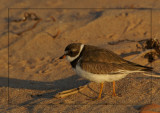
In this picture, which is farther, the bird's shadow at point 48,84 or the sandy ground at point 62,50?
the bird's shadow at point 48,84

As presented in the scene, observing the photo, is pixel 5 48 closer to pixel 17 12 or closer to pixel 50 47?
pixel 50 47

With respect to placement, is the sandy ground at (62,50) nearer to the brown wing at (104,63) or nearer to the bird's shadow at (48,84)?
the bird's shadow at (48,84)

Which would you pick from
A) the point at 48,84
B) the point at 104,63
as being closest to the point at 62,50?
the point at 48,84

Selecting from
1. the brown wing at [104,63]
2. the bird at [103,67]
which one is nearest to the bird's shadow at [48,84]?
the bird at [103,67]

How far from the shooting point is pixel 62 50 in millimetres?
7625

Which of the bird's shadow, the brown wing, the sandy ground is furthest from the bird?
the bird's shadow

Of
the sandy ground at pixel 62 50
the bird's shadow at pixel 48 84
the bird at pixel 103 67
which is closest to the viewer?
the bird at pixel 103 67

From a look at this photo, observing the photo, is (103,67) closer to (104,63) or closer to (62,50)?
(104,63)

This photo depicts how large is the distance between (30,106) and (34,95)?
58 centimetres

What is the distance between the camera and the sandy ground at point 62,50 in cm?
489

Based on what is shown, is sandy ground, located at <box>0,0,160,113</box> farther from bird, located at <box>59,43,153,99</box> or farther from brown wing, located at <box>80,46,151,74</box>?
brown wing, located at <box>80,46,151,74</box>

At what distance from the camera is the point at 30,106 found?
4922 millimetres

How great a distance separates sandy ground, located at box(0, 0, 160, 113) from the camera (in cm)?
489

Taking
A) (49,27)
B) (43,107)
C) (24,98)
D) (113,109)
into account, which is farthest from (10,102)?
(49,27)
